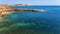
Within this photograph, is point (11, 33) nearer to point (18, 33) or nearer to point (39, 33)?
point (18, 33)

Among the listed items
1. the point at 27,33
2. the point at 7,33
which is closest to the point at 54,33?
the point at 27,33

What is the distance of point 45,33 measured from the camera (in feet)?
65.1

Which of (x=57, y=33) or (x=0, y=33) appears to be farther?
(x=57, y=33)

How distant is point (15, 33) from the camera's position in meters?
19.4

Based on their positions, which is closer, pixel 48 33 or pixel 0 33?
pixel 0 33

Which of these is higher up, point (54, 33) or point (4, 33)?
point (4, 33)

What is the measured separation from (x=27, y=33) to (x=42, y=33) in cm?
230

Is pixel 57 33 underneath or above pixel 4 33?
underneath

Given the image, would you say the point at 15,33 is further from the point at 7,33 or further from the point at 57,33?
the point at 57,33

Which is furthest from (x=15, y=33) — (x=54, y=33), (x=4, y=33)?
(x=54, y=33)

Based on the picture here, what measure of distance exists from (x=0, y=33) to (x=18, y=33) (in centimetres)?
265

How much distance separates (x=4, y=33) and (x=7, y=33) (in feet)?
1.45

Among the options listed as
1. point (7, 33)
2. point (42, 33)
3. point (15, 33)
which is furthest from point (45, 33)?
point (7, 33)

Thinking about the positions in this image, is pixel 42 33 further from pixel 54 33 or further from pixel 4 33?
pixel 4 33
